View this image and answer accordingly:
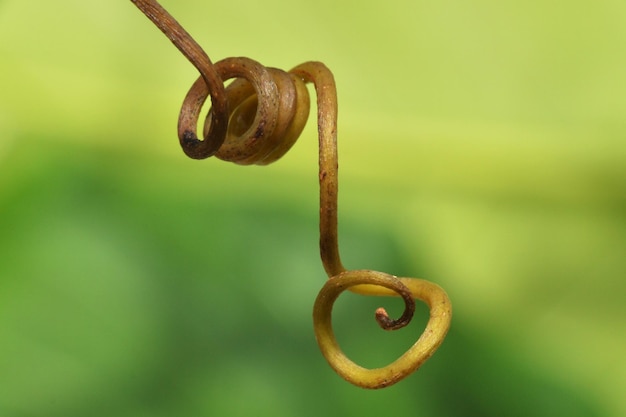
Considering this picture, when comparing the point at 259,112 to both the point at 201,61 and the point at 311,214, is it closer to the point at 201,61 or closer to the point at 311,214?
the point at 201,61

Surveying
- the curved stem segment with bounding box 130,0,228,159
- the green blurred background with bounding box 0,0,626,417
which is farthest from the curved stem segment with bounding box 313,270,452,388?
the green blurred background with bounding box 0,0,626,417

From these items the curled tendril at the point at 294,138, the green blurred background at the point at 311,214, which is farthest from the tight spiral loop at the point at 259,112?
the green blurred background at the point at 311,214

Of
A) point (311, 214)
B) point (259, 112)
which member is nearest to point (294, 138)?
point (259, 112)

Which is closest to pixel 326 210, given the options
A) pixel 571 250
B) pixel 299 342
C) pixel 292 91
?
pixel 292 91

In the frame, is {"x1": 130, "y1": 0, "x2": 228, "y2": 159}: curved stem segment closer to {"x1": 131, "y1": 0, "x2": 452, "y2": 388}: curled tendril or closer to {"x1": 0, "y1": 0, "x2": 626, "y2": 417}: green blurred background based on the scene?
{"x1": 131, "y1": 0, "x2": 452, "y2": 388}: curled tendril

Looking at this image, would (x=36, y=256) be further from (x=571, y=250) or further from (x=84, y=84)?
(x=571, y=250)

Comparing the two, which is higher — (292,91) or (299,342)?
(292,91)
